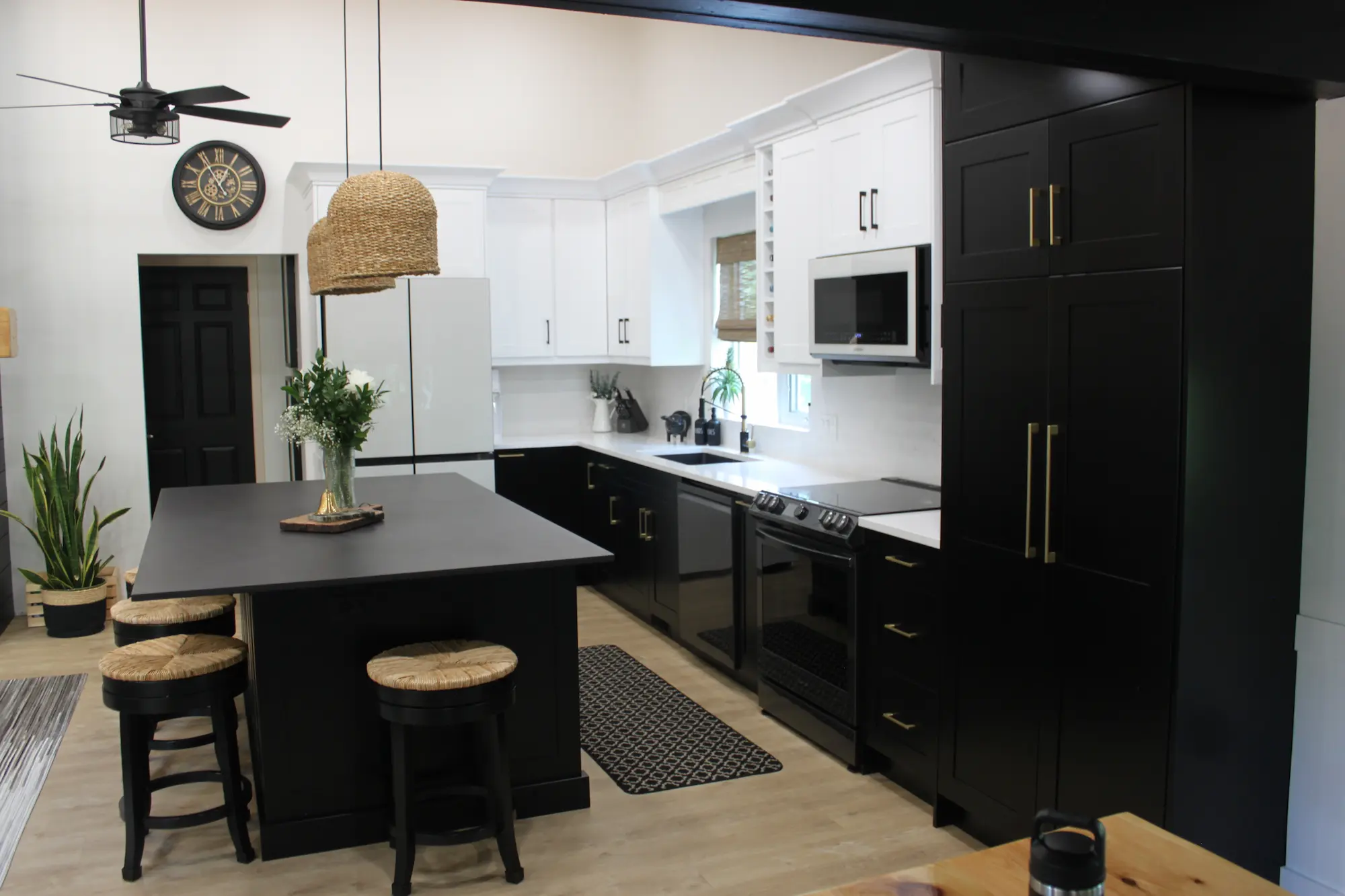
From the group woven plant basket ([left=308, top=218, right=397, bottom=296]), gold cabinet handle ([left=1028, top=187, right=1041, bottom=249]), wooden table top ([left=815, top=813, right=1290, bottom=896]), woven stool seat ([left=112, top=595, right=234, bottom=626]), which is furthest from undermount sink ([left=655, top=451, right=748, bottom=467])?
wooden table top ([left=815, top=813, right=1290, bottom=896])

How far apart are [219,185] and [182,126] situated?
1.16 feet

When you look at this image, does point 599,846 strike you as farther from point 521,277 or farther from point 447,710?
point 521,277

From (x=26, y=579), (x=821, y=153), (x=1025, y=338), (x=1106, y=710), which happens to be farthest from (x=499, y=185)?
(x=1106, y=710)

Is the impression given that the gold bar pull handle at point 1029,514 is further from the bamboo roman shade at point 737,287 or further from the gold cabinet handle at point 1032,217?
the bamboo roman shade at point 737,287

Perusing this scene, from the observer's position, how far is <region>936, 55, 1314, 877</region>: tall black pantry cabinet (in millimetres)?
2518

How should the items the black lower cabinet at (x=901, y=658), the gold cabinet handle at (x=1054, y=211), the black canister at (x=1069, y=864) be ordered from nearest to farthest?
the black canister at (x=1069, y=864) < the gold cabinet handle at (x=1054, y=211) < the black lower cabinet at (x=901, y=658)

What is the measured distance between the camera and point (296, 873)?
10.4 feet

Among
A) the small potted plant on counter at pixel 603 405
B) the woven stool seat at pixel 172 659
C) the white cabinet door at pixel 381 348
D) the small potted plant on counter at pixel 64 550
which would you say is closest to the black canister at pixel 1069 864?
the woven stool seat at pixel 172 659

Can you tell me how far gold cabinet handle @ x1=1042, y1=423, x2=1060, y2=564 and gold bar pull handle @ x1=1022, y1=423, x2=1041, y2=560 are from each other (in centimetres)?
4

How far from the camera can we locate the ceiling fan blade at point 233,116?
4.00 m

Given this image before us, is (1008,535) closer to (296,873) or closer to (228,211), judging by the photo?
(296,873)

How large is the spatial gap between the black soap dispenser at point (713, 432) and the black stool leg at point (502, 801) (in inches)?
125

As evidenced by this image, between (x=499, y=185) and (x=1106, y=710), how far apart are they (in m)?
4.90

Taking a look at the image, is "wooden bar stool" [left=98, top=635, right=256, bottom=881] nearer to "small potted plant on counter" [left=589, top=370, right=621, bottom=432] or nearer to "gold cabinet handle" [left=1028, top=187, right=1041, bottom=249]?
"gold cabinet handle" [left=1028, top=187, right=1041, bottom=249]
